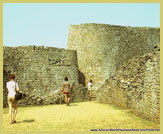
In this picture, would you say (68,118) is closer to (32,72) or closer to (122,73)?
(122,73)

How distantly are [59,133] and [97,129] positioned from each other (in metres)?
1.34

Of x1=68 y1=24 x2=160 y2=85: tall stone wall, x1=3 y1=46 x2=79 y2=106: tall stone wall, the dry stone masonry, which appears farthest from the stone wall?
x1=68 y1=24 x2=160 y2=85: tall stone wall

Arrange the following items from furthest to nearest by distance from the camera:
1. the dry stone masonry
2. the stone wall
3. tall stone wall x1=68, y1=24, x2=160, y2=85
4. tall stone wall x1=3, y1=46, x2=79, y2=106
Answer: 1. tall stone wall x1=68, y1=24, x2=160, y2=85
2. tall stone wall x1=3, y1=46, x2=79, y2=106
3. the dry stone masonry
4. the stone wall

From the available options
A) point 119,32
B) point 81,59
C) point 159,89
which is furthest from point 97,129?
point 119,32

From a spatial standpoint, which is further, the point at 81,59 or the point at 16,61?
the point at 81,59

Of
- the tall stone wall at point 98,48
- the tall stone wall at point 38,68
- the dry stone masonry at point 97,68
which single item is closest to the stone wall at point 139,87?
the dry stone masonry at point 97,68

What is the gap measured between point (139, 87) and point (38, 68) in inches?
532

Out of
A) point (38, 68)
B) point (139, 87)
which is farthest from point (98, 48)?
point (139, 87)

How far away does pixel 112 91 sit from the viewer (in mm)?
15102

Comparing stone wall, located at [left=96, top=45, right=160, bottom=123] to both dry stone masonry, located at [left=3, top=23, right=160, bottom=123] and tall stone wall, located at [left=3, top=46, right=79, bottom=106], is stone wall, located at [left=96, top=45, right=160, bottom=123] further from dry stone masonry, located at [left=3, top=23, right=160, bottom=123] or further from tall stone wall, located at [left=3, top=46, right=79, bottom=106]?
tall stone wall, located at [left=3, top=46, right=79, bottom=106]

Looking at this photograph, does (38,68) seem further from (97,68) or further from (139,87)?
(139,87)

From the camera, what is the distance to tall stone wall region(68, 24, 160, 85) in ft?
85.3

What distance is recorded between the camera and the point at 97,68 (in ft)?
85.3

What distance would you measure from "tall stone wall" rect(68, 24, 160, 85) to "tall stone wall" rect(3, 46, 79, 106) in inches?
76.3
